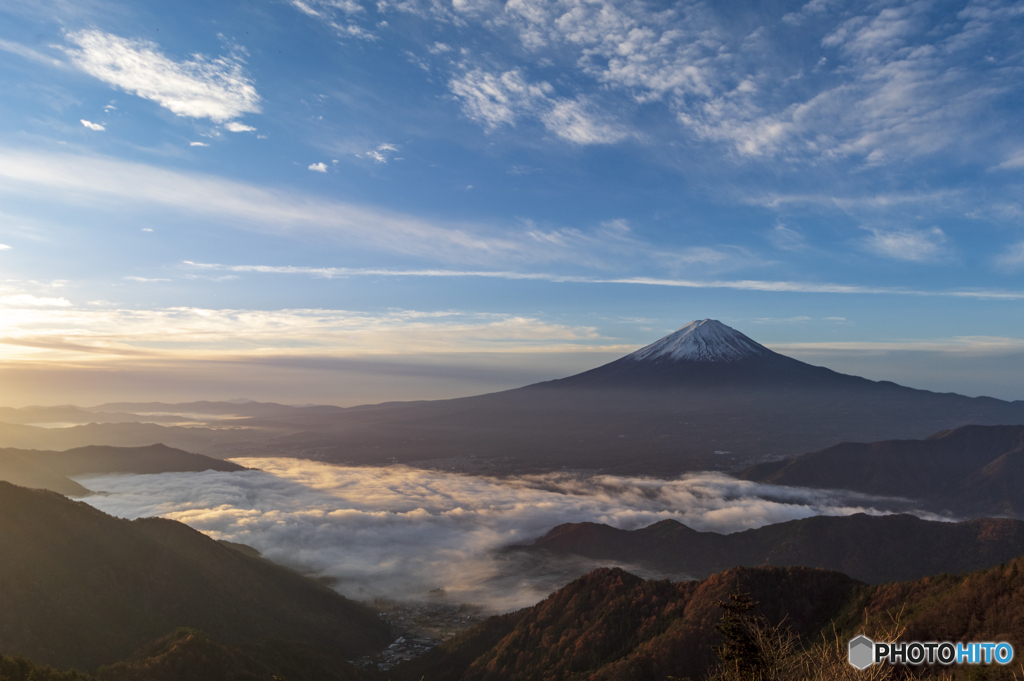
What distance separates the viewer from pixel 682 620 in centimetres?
4822

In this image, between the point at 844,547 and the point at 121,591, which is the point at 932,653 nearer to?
the point at 121,591

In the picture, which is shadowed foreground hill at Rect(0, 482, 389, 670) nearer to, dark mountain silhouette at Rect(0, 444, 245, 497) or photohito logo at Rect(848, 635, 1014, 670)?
photohito logo at Rect(848, 635, 1014, 670)

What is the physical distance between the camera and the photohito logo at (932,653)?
13.6 metres

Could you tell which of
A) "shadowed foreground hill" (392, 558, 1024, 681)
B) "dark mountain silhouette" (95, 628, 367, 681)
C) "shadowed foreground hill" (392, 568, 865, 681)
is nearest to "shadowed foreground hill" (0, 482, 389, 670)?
"dark mountain silhouette" (95, 628, 367, 681)

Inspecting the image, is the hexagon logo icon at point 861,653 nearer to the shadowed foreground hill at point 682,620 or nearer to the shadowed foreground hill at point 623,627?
the shadowed foreground hill at point 682,620

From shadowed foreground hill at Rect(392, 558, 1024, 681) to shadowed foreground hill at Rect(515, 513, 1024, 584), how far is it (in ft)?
174

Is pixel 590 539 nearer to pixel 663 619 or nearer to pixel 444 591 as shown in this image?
pixel 444 591

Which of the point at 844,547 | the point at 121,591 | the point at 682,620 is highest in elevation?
the point at 682,620

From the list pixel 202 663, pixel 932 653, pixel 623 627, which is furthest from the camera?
pixel 623 627

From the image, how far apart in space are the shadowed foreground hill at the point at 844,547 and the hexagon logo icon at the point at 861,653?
96385 millimetres

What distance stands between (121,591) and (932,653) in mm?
74653

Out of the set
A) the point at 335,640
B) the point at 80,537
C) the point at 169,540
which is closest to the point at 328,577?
the point at 335,640

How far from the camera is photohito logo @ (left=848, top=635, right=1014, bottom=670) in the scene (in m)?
13.6

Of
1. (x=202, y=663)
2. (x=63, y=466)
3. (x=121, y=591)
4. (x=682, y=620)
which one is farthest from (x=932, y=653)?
(x=63, y=466)
